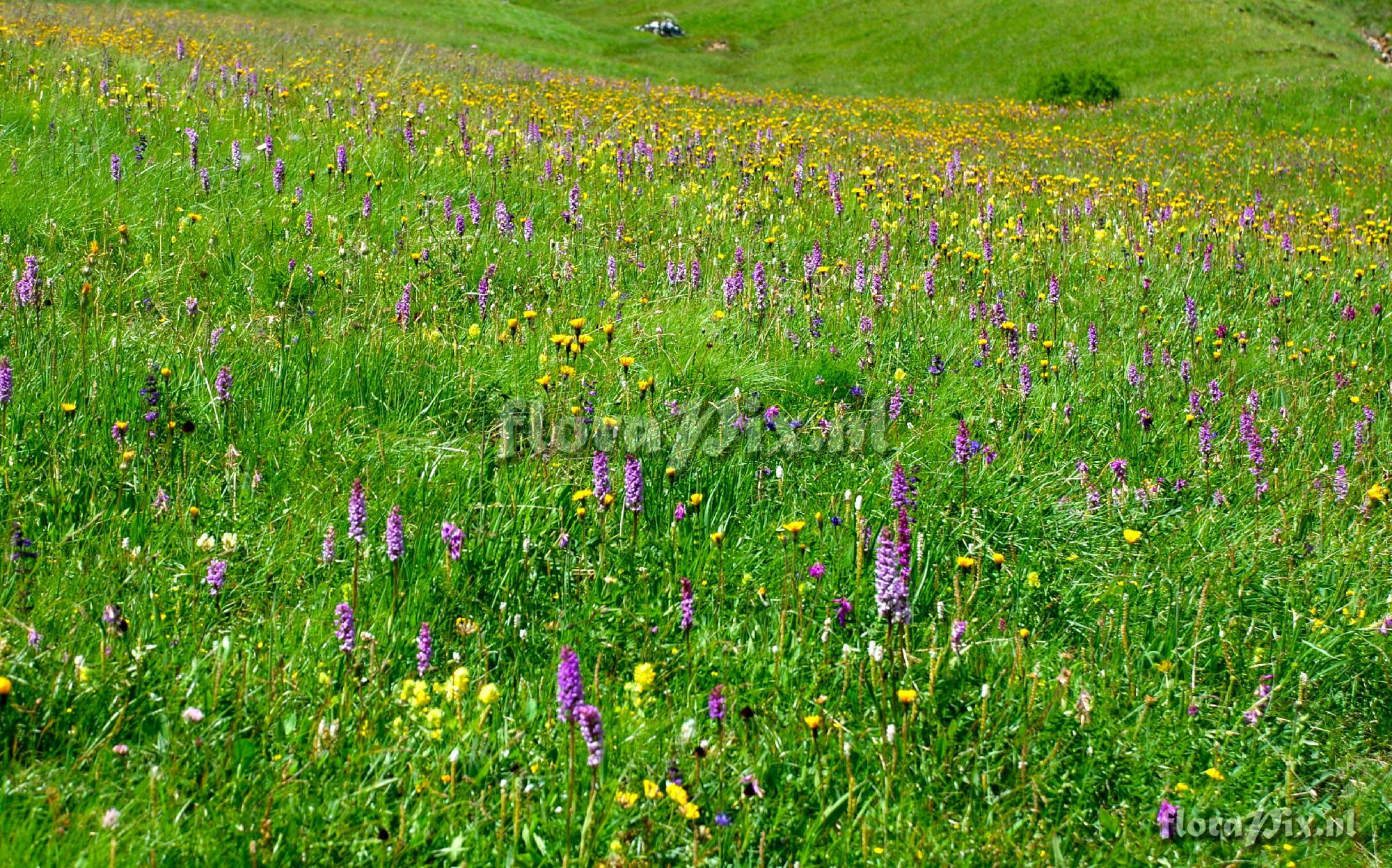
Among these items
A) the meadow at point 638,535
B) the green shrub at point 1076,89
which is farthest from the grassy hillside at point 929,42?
the meadow at point 638,535

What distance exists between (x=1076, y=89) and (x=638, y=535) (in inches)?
1031

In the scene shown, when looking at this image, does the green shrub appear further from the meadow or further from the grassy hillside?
the meadow

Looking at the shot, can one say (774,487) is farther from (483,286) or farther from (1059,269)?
(1059,269)

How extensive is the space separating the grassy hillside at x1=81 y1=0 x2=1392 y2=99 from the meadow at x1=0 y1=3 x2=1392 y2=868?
866 inches

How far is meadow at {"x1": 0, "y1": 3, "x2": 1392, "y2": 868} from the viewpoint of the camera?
7.18 feet

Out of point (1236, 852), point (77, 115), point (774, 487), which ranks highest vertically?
point (77, 115)

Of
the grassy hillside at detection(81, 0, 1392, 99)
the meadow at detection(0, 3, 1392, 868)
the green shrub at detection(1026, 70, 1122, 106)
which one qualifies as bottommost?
the meadow at detection(0, 3, 1392, 868)

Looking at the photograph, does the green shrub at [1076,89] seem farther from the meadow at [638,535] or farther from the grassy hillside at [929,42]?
the meadow at [638,535]

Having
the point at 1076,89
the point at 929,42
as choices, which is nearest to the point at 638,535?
the point at 1076,89

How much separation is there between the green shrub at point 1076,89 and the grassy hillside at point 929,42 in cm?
338

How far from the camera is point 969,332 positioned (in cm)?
525

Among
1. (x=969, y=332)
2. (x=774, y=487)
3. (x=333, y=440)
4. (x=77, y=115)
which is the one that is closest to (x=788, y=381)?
(x=774, y=487)

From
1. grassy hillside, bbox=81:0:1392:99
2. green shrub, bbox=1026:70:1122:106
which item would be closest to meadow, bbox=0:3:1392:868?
green shrub, bbox=1026:70:1122:106

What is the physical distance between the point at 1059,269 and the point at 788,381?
Result: 3240 mm
